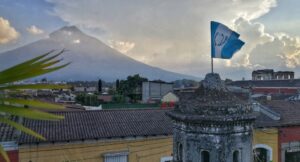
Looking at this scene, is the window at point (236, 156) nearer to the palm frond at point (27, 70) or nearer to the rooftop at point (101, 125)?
the palm frond at point (27, 70)

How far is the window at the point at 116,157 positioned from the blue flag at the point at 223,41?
380 inches

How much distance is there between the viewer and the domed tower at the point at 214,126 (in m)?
6.27

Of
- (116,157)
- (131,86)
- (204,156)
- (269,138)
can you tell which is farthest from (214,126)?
(131,86)

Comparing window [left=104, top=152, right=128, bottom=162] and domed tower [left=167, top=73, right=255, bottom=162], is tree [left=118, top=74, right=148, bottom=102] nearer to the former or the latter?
window [left=104, top=152, right=128, bottom=162]

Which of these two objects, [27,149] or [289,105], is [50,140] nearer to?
[27,149]

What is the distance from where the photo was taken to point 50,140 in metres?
13.8

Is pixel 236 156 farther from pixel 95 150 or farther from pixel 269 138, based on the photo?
pixel 269 138

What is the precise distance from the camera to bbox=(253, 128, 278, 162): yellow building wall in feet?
59.1

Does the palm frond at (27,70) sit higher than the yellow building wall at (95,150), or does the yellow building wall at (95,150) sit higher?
the palm frond at (27,70)

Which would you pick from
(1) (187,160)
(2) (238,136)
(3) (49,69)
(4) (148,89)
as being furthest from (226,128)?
(4) (148,89)

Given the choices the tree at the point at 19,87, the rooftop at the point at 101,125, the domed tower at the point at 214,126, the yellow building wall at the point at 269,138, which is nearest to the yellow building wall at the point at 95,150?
the rooftop at the point at 101,125

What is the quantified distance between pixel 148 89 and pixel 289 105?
21727mm

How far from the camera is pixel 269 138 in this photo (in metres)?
18.3

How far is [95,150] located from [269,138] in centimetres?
1011
